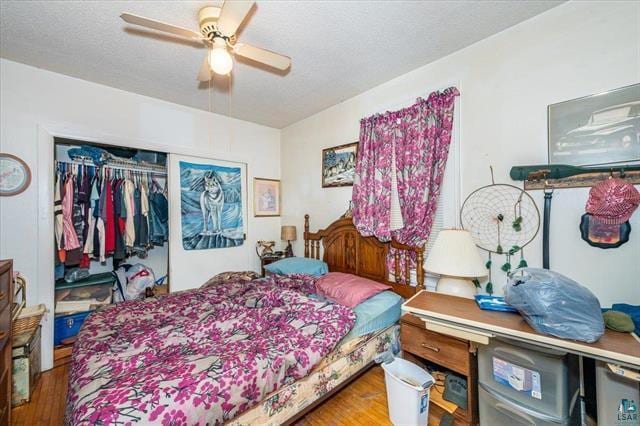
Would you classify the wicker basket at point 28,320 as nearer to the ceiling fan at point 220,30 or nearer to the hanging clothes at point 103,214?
the hanging clothes at point 103,214

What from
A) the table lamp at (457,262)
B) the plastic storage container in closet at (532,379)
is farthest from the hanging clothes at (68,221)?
the plastic storage container in closet at (532,379)

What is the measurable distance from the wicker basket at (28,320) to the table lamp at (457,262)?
3.21 meters

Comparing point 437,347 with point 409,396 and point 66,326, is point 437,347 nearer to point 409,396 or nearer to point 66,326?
point 409,396

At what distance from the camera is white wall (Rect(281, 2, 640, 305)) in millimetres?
1513

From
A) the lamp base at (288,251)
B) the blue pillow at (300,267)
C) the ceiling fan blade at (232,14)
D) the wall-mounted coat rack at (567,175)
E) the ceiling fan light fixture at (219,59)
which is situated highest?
the ceiling fan blade at (232,14)

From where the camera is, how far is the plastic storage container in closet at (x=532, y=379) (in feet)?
4.01

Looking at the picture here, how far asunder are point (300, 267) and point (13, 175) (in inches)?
109

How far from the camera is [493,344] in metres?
1.42

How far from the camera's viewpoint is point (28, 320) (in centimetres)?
213

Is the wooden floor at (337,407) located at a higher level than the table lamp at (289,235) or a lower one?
lower

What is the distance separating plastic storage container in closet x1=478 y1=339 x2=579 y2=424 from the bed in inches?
33.5

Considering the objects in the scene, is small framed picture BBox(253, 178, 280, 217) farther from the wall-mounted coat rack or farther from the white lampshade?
the wall-mounted coat rack

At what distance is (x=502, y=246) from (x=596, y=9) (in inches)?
62.0

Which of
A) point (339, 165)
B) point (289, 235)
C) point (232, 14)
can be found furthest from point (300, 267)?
point (232, 14)
